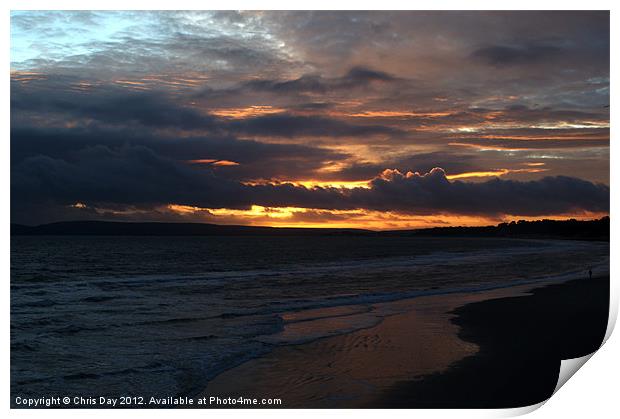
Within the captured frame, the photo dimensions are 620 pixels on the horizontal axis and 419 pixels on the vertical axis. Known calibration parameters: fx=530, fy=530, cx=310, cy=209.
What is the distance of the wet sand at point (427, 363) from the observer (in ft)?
19.2

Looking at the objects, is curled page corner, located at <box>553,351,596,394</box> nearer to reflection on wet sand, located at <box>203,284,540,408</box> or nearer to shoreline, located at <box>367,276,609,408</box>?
shoreline, located at <box>367,276,609,408</box>

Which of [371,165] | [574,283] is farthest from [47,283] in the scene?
[574,283]

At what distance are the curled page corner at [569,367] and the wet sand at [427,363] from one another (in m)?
0.12

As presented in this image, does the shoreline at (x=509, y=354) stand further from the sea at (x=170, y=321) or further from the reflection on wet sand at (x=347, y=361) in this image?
the sea at (x=170, y=321)

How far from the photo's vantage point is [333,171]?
10453mm

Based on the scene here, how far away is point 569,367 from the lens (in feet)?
20.5

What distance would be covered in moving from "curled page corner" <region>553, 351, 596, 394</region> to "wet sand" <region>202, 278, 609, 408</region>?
0.12 meters

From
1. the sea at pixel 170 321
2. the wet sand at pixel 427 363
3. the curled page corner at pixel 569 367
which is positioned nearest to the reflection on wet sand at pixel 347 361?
the wet sand at pixel 427 363

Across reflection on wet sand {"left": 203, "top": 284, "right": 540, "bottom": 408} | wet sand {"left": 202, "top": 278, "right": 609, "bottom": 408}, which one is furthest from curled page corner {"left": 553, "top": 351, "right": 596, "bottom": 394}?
reflection on wet sand {"left": 203, "top": 284, "right": 540, "bottom": 408}

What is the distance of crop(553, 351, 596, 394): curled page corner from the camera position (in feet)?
20.0

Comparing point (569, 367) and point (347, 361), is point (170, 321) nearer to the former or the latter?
point (347, 361)

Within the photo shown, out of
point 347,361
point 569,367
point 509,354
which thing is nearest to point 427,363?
point 347,361
